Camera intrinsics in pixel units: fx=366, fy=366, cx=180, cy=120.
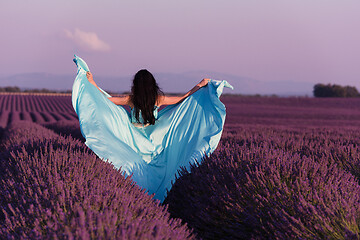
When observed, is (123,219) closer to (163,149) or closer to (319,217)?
(319,217)

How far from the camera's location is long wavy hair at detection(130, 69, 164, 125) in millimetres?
4273

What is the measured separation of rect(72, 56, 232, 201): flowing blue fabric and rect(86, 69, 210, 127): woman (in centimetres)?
Answer: 9

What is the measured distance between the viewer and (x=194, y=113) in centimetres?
449

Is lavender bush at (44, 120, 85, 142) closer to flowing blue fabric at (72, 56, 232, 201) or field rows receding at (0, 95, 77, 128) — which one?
flowing blue fabric at (72, 56, 232, 201)

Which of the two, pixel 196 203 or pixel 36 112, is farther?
pixel 36 112

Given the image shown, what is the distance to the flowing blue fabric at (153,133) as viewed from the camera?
156 inches

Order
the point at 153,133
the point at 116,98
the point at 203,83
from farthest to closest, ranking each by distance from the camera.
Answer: the point at 203,83
the point at 116,98
the point at 153,133

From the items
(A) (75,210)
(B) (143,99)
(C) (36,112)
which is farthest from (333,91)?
(A) (75,210)

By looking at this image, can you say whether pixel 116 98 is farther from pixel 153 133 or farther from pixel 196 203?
pixel 196 203

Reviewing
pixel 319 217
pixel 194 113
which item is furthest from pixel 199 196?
pixel 194 113

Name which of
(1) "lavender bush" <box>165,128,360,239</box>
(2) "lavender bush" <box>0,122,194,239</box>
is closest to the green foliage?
(1) "lavender bush" <box>165,128,360,239</box>

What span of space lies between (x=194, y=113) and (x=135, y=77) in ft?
2.75

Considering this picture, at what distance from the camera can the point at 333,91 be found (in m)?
60.1

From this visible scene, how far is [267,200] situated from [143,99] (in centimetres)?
221
